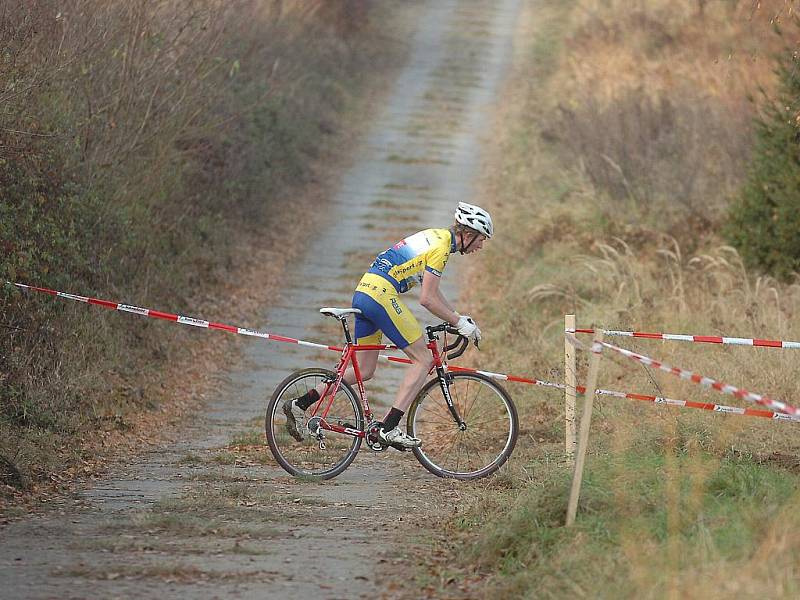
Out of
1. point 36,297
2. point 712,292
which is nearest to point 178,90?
point 36,297

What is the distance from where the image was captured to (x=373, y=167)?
23.5 meters

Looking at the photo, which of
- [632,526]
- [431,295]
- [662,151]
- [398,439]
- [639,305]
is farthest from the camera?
[662,151]

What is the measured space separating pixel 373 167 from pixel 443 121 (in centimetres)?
396

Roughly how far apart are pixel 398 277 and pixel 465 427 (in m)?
1.28

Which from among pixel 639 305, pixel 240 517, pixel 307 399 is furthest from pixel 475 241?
pixel 639 305

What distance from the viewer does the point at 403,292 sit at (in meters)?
8.55

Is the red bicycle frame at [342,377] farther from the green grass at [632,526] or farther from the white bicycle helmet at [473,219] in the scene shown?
the green grass at [632,526]

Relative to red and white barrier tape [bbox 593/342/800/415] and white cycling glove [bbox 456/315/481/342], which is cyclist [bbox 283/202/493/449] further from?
red and white barrier tape [bbox 593/342/800/415]

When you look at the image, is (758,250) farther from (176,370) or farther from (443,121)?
(443,121)

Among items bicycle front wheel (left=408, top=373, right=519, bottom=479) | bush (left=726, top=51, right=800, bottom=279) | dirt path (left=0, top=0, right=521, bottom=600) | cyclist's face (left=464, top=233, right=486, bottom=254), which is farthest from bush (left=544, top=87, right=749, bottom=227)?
cyclist's face (left=464, top=233, right=486, bottom=254)

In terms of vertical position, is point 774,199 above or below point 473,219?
below

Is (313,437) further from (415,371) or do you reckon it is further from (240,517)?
(240,517)

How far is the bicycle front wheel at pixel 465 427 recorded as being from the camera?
883cm

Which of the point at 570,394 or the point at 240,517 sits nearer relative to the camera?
the point at 240,517
